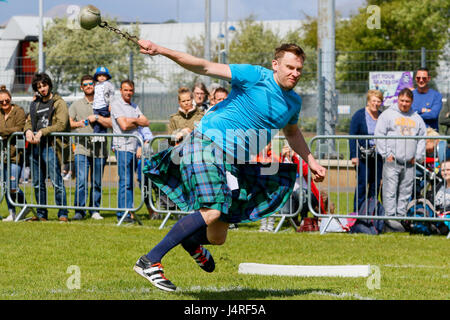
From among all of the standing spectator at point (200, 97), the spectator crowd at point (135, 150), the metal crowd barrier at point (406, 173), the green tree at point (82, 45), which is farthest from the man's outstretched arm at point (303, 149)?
the green tree at point (82, 45)

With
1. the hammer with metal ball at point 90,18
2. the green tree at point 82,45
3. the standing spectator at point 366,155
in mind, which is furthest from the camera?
the green tree at point 82,45

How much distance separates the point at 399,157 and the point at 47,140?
14.6ft

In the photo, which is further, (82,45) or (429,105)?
(82,45)

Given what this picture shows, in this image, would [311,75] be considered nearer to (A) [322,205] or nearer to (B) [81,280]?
(A) [322,205]

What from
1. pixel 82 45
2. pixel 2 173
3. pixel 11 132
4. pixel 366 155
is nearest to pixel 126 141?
pixel 11 132

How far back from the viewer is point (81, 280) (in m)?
6.21

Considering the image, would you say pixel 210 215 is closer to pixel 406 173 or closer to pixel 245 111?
pixel 245 111

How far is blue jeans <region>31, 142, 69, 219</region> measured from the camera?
10.3m

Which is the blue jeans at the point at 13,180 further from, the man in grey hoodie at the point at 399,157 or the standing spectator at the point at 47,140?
the man in grey hoodie at the point at 399,157

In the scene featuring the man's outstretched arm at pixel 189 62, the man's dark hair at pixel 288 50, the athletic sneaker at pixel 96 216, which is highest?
the man's dark hair at pixel 288 50

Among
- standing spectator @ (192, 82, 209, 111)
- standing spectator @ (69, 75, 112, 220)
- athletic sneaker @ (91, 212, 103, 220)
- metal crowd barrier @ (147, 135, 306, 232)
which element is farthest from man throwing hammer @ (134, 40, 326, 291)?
standing spectator @ (192, 82, 209, 111)

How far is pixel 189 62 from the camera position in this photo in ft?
16.8

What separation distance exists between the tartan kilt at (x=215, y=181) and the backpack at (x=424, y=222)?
4.15 metres

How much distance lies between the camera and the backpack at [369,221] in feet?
31.8
